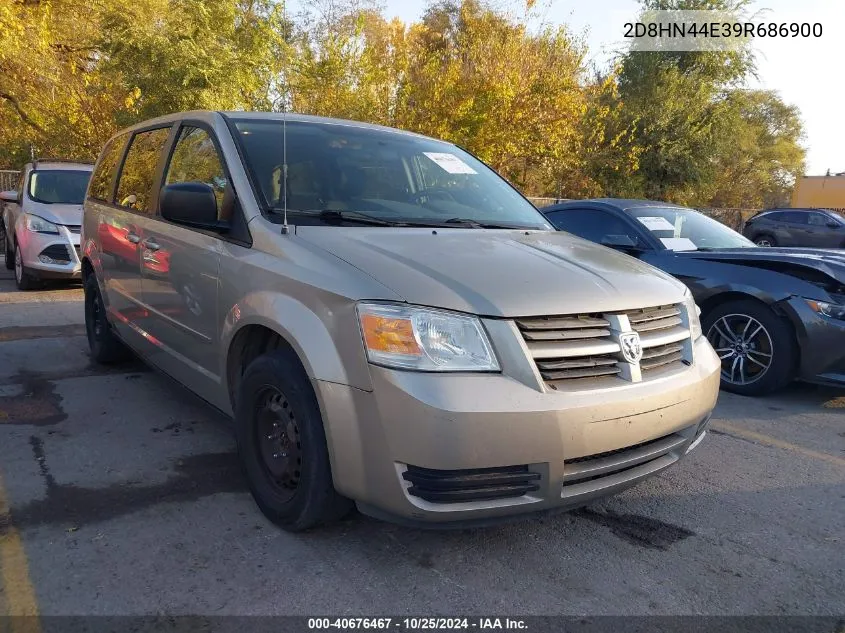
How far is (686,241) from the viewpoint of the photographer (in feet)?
19.4

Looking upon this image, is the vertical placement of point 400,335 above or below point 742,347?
above

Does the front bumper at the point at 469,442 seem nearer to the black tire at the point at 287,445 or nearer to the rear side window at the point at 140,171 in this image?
the black tire at the point at 287,445

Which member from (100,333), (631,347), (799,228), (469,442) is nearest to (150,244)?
(100,333)

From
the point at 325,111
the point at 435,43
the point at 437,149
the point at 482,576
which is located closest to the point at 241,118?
the point at 437,149

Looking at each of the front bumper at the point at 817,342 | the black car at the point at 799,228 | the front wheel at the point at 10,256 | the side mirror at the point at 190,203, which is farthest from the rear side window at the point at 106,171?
the black car at the point at 799,228

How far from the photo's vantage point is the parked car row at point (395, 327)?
2.31m

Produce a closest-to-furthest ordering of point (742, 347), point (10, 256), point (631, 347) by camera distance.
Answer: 1. point (631, 347)
2. point (742, 347)
3. point (10, 256)

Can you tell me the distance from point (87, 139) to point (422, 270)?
17.3m

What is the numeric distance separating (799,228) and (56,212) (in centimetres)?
1923

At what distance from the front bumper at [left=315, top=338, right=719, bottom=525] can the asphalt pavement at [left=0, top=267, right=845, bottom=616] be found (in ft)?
1.08

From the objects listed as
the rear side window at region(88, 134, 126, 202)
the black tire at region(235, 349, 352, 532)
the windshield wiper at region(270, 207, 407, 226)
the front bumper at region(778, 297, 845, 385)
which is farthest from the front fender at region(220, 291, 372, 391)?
the front bumper at region(778, 297, 845, 385)

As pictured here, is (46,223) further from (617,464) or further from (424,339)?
(617,464)

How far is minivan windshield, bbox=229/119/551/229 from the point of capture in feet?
10.5

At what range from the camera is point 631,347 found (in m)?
2.60
